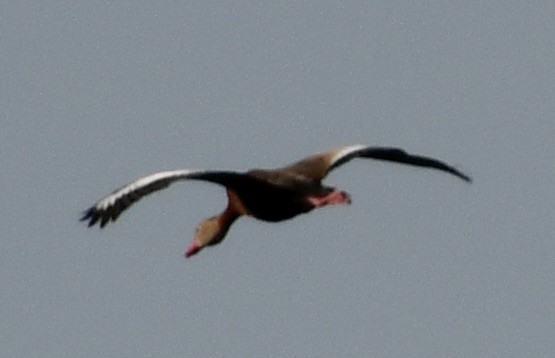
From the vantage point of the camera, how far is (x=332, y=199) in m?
32.7

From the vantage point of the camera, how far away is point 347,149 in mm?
34625

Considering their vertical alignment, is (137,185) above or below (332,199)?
above

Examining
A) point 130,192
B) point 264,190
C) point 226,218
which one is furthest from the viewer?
point 226,218

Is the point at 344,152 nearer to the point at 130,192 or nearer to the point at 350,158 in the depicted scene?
the point at 350,158

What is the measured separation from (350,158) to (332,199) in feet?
5.86

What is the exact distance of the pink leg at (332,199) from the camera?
32.7 metres

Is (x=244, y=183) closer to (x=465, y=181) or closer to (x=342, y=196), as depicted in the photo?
(x=342, y=196)

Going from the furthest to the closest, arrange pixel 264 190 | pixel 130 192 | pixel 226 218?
pixel 226 218 → pixel 264 190 → pixel 130 192

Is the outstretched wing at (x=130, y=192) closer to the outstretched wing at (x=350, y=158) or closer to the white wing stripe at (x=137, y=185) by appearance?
the white wing stripe at (x=137, y=185)

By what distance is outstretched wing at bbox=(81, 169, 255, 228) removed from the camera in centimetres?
3212

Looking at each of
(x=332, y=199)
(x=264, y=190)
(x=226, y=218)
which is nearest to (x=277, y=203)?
(x=264, y=190)

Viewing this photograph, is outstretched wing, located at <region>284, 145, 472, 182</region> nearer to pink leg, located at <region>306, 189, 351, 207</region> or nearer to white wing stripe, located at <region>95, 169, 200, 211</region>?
pink leg, located at <region>306, 189, 351, 207</region>

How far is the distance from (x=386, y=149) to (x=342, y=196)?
1892mm

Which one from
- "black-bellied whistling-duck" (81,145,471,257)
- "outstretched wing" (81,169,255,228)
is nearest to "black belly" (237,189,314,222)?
"black-bellied whistling-duck" (81,145,471,257)
